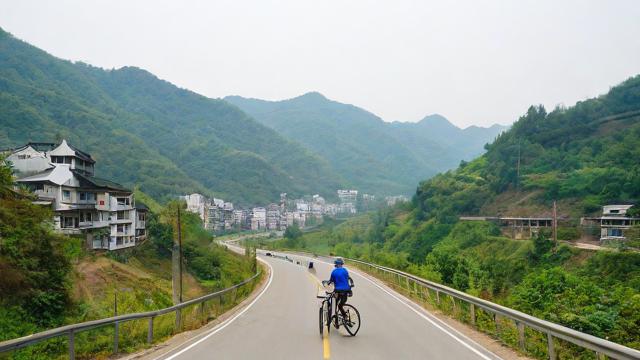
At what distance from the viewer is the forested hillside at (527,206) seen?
5098 centimetres

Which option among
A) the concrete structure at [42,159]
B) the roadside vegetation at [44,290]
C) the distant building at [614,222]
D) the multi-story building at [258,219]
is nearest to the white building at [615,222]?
the distant building at [614,222]

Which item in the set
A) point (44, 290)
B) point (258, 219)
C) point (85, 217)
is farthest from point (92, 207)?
point (258, 219)

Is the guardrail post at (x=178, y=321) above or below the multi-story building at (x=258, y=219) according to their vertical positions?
above

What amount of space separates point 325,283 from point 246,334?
7.54 ft

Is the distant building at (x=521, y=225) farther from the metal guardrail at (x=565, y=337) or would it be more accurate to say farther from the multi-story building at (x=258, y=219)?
the multi-story building at (x=258, y=219)

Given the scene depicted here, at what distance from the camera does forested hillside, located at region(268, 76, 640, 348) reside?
167 feet

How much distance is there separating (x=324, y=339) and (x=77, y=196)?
53856 mm

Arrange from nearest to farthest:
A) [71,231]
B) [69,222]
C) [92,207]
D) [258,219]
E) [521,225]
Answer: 1. [71,231]
2. [69,222]
3. [92,207]
4. [521,225]
5. [258,219]

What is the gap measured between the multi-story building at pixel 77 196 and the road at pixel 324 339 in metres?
43.2

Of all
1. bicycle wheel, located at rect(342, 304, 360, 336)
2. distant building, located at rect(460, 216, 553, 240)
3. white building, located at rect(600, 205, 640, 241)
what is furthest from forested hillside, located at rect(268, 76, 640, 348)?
bicycle wheel, located at rect(342, 304, 360, 336)

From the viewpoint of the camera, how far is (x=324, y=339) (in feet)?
37.5

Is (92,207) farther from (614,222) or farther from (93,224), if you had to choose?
(614,222)

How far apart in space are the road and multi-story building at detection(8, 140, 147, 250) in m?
43.2

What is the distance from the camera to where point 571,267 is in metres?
63.3
